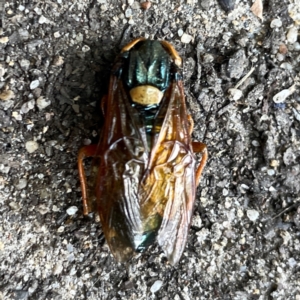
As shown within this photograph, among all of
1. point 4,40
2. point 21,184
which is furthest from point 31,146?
point 4,40

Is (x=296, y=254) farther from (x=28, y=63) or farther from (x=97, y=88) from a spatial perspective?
(x=28, y=63)

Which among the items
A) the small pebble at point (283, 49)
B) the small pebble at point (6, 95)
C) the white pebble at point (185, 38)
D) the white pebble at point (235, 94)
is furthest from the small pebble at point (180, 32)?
the small pebble at point (6, 95)

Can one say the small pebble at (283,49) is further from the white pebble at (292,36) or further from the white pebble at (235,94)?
the white pebble at (235,94)

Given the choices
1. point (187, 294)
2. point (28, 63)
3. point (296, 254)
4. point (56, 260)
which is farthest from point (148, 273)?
point (28, 63)

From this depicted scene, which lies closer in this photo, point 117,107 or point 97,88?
point 117,107

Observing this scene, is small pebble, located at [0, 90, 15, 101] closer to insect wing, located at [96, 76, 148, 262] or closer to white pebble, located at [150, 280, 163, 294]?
insect wing, located at [96, 76, 148, 262]

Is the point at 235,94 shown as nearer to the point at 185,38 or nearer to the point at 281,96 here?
the point at 281,96

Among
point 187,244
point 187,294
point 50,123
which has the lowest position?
point 187,294
